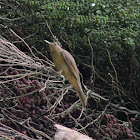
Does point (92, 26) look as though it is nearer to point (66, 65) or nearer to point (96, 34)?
point (96, 34)

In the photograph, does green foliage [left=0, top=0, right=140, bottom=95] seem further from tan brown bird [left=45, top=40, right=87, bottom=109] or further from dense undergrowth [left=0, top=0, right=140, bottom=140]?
tan brown bird [left=45, top=40, right=87, bottom=109]

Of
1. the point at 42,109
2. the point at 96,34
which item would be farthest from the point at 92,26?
the point at 42,109

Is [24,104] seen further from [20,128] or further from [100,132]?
[100,132]

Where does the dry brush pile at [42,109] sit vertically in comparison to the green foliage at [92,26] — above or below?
below

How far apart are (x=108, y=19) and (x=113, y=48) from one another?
12 centimetres

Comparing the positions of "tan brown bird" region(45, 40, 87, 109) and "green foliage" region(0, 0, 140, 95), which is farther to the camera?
"green foliage" region(0, 0, 140, 95)

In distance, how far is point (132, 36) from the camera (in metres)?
1.18

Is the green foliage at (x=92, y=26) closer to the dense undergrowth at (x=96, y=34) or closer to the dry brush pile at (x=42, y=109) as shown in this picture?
the dense undergrowth at (x=96, y=34)

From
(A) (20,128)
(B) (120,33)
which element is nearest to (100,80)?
(B) (120,33)

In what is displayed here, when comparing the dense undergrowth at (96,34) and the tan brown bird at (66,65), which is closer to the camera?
the tan brown bird at (66,65)

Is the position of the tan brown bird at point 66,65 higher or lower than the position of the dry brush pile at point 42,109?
higher

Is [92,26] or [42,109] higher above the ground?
[92,26]

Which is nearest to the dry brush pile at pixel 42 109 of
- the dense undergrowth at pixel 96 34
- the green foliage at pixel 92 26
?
the dense undergrowth at pixel 96 34

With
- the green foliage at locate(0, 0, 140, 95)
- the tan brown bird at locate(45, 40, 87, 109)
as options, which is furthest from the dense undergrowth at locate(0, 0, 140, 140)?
the tan brown bird at locate(45, 40, 87, 109)
